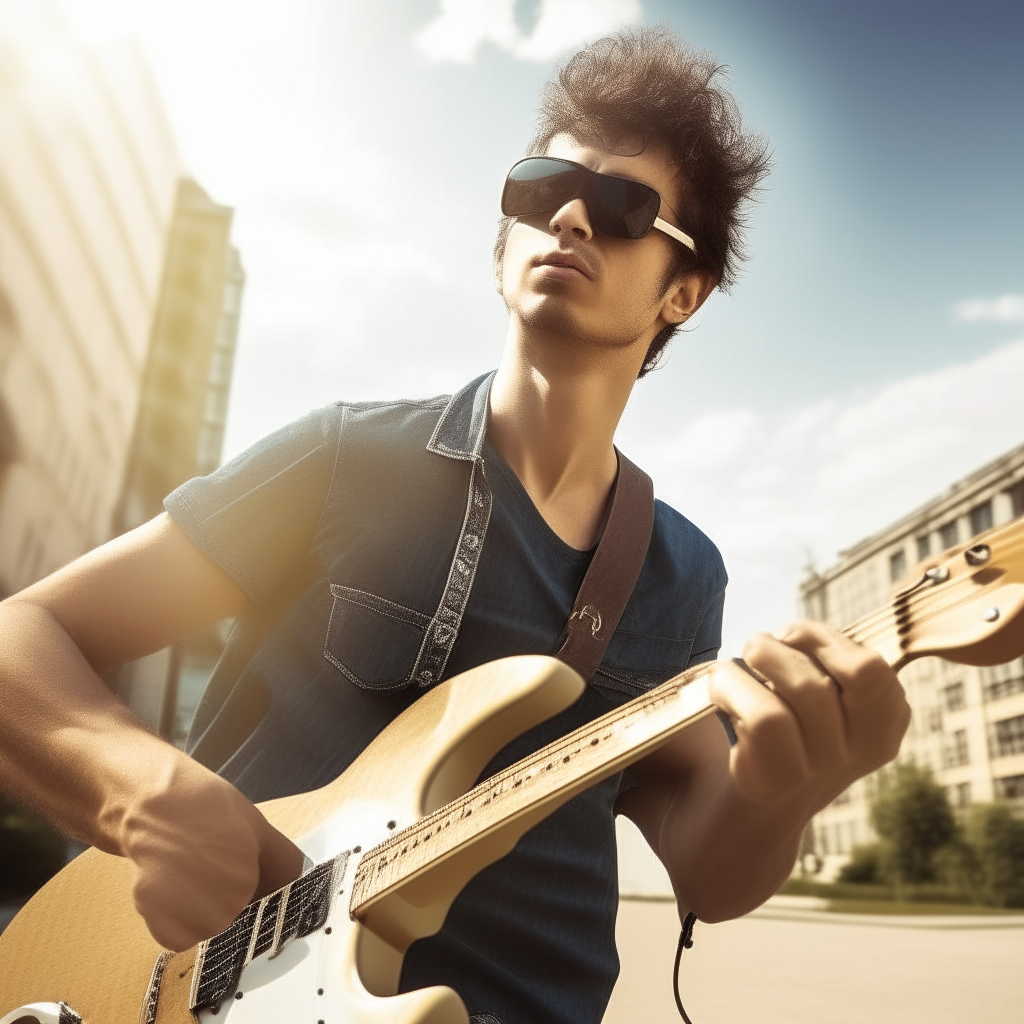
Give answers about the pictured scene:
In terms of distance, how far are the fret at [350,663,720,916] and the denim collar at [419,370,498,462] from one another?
766 millimetres

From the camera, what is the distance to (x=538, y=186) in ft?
6.51

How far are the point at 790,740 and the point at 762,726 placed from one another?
4 cm

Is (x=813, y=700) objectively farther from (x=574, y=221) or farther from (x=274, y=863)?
(x=574, y=221)

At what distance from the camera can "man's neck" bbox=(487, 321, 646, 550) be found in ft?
6.28

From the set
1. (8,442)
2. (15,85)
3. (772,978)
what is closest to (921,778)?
(772,978)

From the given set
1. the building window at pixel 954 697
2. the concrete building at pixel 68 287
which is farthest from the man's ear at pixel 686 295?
the building window at pixel 954 697

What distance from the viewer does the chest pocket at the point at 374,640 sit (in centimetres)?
163

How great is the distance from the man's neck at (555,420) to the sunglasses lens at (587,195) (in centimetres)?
27

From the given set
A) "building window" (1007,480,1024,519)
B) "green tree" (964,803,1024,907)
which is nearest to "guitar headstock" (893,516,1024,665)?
"green tree" (964,803,1024,907)

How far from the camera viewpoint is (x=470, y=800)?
1.19 metres

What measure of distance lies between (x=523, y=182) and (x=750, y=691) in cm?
141

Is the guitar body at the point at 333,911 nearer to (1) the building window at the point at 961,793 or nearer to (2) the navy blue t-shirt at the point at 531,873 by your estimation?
(2) the navy blue t-shirt at the point at 531,873

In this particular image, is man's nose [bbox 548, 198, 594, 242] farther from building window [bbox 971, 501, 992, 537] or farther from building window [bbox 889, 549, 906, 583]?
building window [bbox 889, 549, 906, 583]

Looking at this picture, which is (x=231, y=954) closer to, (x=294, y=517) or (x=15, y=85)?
(x=294, y=517)
